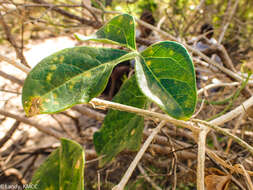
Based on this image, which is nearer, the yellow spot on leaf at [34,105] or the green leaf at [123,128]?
the yellow spot on leaf at [34,105]

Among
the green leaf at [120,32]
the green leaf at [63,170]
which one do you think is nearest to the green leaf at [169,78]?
the green leaf at [120,32]

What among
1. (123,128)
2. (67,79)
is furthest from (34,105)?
(123,128)

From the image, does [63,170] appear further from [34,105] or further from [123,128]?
→ [123,128]

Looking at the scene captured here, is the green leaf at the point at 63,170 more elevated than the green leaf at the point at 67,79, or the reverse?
the green leaf at the point at 67,79

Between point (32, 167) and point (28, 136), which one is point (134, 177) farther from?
point (28, 136)

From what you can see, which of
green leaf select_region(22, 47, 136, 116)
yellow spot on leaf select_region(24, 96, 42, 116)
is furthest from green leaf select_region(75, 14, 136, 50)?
yellow spot on leaf select_region(24, 96, 42, 116)

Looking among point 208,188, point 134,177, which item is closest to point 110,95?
point 134,177

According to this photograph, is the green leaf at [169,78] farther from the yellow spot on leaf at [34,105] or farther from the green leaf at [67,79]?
the yellow spot on leaf at [34,105]
